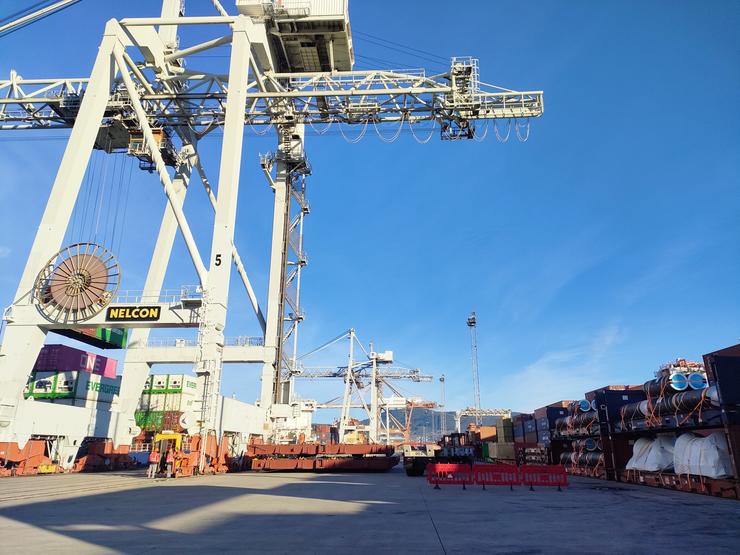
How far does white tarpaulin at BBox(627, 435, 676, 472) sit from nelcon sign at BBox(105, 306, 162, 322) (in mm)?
22330

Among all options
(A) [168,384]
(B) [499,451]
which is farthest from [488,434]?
(A) [168,384]

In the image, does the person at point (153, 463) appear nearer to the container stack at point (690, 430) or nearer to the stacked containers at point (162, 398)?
the container stack at point (690, 430)

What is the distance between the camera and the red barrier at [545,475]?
18812mm

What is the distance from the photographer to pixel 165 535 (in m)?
7.92

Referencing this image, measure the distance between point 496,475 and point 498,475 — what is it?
0.09m

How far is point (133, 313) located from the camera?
2288cm

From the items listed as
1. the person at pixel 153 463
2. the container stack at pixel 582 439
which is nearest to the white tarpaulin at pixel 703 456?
the container stack at pixel 582 439

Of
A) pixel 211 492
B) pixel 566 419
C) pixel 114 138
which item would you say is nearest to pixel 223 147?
pixel 114 138

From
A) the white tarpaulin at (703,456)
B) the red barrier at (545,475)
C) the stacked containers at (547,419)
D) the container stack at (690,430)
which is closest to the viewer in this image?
the container stack at (690,430)

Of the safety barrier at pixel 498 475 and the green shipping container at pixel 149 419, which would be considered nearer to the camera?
the safety barrier at pixel 498 475

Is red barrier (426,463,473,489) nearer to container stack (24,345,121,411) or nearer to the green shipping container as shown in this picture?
container stack (24,345,121,411)

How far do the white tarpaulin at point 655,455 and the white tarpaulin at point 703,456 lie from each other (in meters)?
0.89

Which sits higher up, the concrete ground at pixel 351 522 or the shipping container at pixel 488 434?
the shipping container at pixel 488 434

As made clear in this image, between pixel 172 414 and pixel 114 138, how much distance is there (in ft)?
98.8
